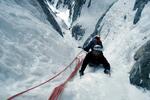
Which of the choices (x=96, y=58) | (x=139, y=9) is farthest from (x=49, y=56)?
(x=139, y=9)

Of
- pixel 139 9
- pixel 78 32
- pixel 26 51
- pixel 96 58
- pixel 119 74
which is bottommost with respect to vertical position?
pixel 119 74

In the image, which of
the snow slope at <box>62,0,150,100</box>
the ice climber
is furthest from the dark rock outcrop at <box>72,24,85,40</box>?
the ice climber

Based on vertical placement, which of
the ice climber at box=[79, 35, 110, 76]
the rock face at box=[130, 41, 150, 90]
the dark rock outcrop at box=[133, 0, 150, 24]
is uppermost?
the dark rock outcrop at box=[133, 0, 150, 24]

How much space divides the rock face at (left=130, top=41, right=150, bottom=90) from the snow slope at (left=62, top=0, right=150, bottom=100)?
8.7 inches

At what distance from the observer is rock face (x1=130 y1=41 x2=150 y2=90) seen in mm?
9594

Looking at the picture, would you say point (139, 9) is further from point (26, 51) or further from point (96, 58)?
point (26, 51)

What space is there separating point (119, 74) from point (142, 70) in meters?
1.37

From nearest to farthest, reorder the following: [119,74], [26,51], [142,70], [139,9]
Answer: [142,70] < [119,74] < [26,51] < [139,9]

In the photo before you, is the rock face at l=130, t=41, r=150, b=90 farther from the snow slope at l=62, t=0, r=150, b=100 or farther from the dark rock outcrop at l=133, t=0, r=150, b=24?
the dark rock outcrop at l=133, t=0, r=150, b=24

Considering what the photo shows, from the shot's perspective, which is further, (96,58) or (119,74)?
(96,58)

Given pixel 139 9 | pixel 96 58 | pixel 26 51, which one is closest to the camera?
pixel 96 58

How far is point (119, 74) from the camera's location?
11047 mm

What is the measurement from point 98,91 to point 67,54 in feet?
22.8

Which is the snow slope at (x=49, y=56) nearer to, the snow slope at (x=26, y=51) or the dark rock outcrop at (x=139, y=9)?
the snow slope at (x=26, y=51)
